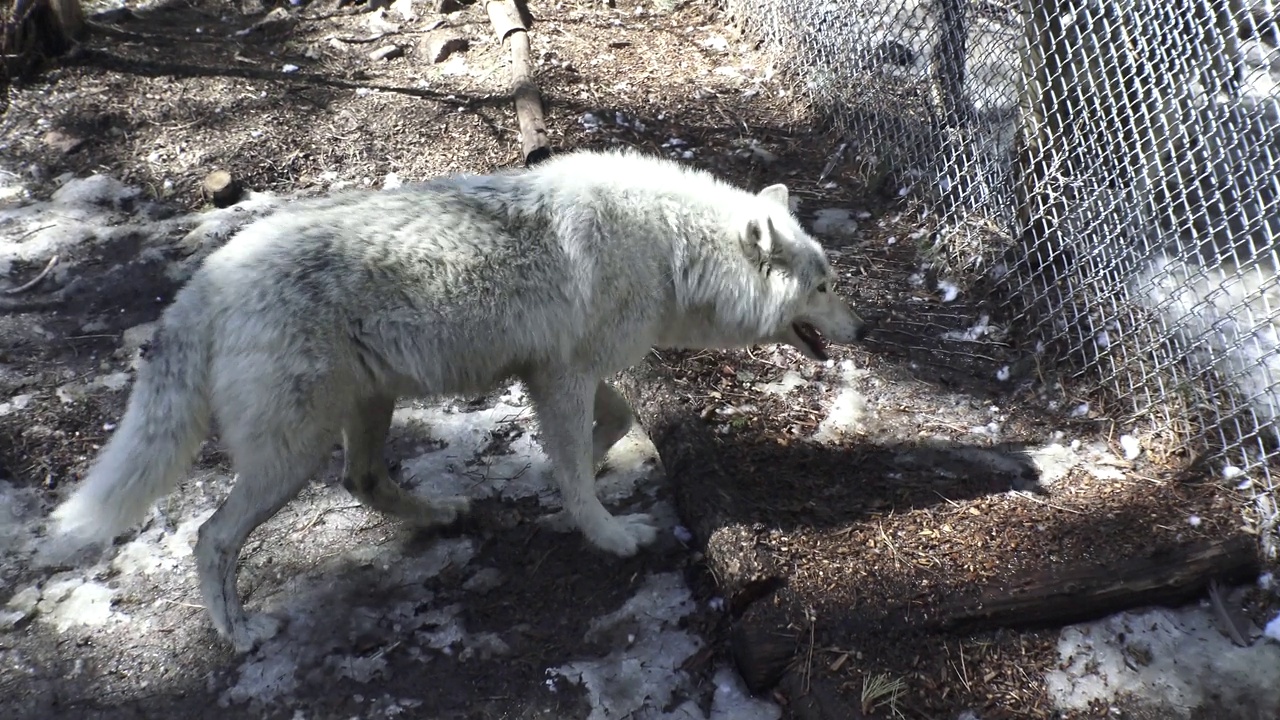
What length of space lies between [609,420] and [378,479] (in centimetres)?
116

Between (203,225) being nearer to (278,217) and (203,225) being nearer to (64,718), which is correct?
(278,217)

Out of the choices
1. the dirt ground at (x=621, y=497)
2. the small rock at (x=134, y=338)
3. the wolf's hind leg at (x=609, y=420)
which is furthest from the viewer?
the small rock at (x=134, y=338)

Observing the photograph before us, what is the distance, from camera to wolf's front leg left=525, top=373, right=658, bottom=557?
4.06 meters

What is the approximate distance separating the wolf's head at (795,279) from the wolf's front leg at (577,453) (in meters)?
0.95

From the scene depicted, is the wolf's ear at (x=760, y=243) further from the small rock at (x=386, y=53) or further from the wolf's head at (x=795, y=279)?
the small rock at (x=386, y=53)

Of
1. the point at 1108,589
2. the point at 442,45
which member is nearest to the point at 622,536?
the point at 1108,589

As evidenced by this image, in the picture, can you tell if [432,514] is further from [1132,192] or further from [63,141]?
[63,141]

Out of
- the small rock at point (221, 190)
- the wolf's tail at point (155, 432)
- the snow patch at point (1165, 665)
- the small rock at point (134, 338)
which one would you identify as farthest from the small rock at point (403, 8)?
the snow patch at point (1165, 665)

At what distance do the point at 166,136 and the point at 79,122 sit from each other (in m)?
0.71

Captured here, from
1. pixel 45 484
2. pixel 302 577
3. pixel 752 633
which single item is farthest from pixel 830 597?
pixel 45 484

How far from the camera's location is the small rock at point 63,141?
6.78 m

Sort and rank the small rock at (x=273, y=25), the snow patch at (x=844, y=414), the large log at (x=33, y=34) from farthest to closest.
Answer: the small rock at (x=273, y=25) < the large log at (x=33, y=34) < the snow patch at (x=844, y=414)

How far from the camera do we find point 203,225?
6.09m

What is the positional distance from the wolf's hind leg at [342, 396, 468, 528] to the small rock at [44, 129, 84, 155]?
4212mm
